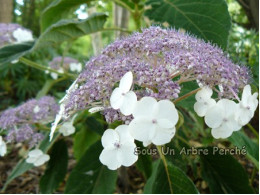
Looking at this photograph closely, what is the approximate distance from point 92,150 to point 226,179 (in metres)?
0.43

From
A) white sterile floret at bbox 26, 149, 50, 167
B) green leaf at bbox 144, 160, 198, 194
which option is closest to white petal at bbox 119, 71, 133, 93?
green leaf at bbox 144, 160, 198, 194

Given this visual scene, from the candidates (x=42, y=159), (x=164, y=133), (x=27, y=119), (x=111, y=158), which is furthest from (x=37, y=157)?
(x=164, y=133)

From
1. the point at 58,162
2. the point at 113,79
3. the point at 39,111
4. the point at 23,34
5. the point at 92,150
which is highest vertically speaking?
the point at 113,79

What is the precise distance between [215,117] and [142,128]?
0.13m

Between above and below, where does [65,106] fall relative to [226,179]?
above

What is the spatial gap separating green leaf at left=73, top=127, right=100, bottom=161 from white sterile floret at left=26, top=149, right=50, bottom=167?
28cm

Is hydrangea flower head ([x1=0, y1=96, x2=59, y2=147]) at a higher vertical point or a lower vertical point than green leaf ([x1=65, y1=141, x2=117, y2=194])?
higher

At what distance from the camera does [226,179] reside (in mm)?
1048

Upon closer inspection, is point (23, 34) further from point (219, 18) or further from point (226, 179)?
point (226, 179)

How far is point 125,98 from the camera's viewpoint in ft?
1.72

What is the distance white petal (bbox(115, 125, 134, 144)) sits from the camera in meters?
0.55

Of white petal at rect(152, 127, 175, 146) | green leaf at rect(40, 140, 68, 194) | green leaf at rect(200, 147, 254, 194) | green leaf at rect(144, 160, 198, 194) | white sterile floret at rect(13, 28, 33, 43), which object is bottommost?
green leaf at rect(40, 140, 68, 194)

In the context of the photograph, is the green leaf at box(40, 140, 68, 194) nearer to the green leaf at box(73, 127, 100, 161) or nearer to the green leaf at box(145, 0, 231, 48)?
the green leaf at box(73, 127, 100, 161)

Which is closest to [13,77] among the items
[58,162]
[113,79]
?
[58,162]
